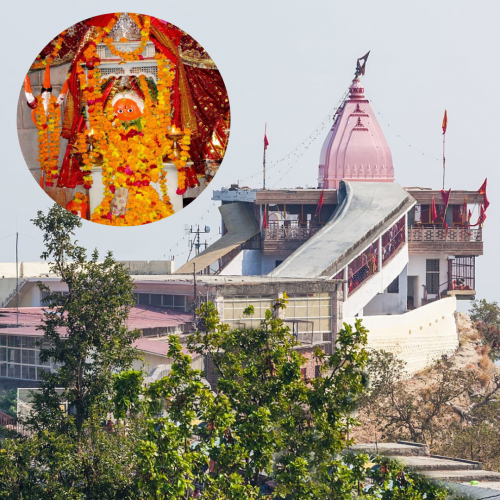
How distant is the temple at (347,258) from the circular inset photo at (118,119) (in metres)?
20.7

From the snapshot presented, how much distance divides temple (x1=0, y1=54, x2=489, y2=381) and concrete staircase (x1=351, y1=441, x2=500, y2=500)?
15738 millimetres

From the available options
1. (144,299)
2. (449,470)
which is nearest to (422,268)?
(144,299)

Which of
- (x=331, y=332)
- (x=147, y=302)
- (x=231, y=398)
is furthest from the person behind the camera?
(x=147, y=302)

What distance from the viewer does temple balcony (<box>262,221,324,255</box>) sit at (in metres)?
56.6

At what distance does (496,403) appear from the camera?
40938 mm

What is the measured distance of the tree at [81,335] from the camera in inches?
972

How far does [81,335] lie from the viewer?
992 inches

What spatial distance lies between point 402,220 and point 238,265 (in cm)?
814

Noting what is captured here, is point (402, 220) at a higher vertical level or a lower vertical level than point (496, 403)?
higher

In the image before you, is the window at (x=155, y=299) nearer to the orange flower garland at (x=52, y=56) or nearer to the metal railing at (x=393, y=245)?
the metal railing at (x=393, y=245)

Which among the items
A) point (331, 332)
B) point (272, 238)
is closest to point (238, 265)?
point (272, 238)

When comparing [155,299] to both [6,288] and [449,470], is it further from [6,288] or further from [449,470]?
[449,470]

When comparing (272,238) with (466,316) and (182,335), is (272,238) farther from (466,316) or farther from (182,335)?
(182,335)

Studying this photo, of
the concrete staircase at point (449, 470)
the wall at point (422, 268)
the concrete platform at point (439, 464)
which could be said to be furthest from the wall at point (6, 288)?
the concrete platform at point (439, 464)
